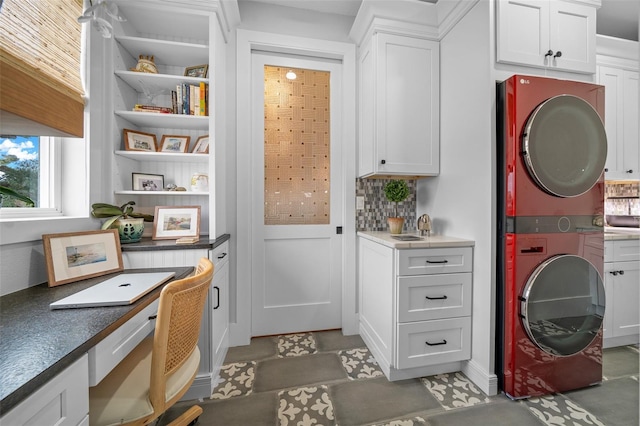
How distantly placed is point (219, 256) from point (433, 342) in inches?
62.1

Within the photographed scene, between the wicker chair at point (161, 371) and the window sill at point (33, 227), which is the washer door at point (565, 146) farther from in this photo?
the window sill at point (33, 227)

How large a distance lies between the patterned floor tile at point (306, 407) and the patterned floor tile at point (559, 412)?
1.18 m

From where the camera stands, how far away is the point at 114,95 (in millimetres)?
1712

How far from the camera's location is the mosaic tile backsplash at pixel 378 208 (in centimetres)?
243

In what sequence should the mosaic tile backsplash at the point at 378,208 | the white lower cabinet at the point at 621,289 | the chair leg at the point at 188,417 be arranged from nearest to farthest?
1. the chair leg at the point at 188,417
2. the white lower cabinet at the point at 621,289
3. the mosaic tile backsplash at the point at 378,208

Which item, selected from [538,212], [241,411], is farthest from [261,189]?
[538,212]

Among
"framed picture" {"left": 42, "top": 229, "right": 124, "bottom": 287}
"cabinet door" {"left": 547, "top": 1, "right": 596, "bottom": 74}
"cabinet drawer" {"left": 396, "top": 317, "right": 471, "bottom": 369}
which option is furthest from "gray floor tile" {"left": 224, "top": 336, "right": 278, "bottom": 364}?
"cabinet door" {"left": 547, "top": 1, "right": 596, "bottom": 74}

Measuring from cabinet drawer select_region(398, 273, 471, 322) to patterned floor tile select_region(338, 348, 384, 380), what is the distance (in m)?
0.49

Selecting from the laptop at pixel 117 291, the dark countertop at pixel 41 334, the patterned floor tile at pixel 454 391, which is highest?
the laptop at pixel 117 291

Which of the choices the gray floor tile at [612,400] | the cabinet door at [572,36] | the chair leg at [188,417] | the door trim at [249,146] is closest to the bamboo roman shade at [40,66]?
the door trim at [249,146]

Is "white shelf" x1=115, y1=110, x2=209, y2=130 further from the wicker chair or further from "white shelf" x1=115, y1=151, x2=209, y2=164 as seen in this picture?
the wicker chair

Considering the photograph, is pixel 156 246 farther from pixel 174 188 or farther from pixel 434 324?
pixel 434 324

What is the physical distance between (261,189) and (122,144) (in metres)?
1.03

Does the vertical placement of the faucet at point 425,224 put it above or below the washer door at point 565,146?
below
